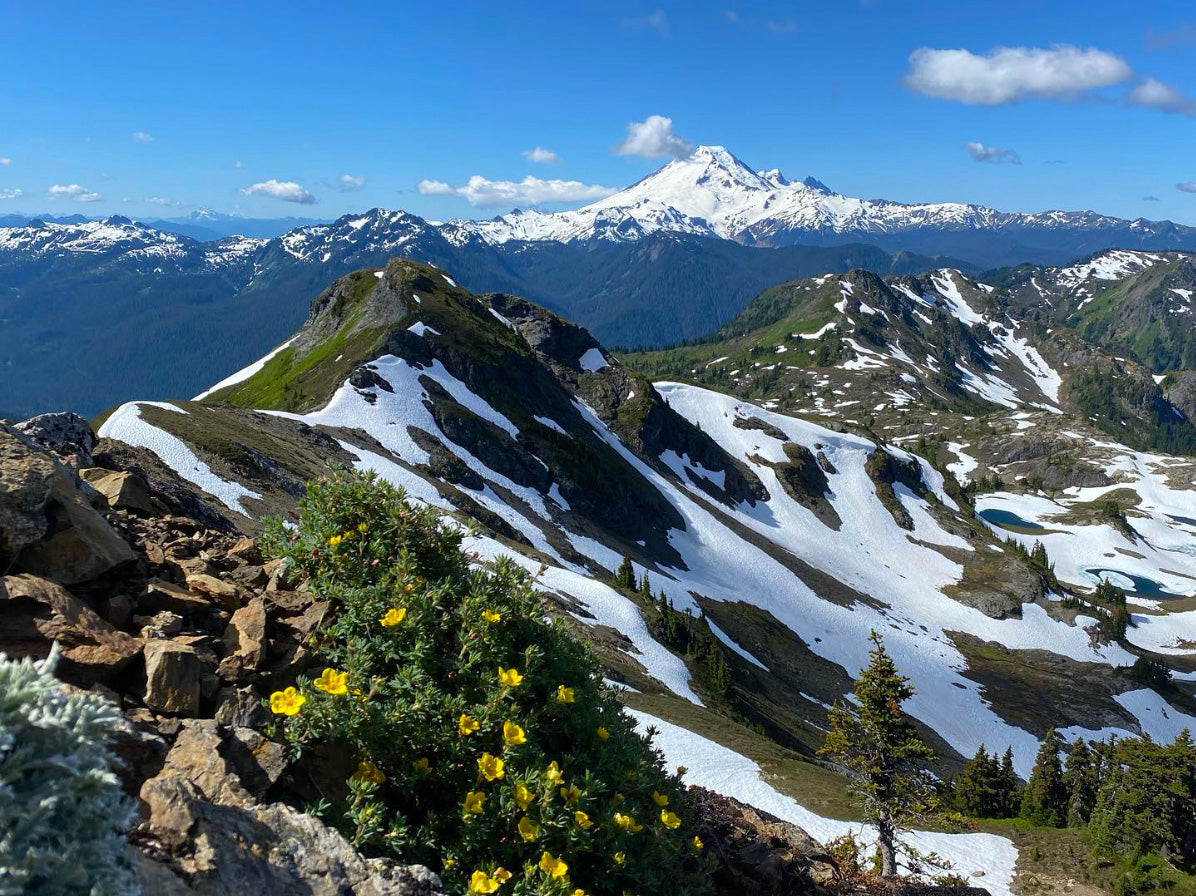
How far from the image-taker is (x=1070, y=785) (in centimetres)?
5012

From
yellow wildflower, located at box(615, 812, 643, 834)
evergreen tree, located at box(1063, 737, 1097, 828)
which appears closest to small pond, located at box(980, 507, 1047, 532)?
evergreen tree, located at box(1063, 737, 1097, 828)

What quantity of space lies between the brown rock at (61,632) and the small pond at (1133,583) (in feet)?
614

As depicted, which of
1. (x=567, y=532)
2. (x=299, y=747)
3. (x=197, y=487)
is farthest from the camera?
(x=567, y=532)

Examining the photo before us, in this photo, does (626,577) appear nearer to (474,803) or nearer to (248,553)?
(248,553)

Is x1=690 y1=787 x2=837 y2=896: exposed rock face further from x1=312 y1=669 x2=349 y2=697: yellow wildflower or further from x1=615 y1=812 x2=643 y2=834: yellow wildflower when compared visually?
x1=312 y1=669 x2=349 y2=697: yellow wildflower

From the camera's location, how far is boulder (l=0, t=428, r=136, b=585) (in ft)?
22.2

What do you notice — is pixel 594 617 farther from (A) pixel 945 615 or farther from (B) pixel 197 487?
(A) pixel 945 615

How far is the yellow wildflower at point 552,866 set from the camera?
548 cm

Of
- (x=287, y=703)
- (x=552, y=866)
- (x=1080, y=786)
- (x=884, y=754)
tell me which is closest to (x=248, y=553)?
(x=287, y=703)

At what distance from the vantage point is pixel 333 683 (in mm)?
5895

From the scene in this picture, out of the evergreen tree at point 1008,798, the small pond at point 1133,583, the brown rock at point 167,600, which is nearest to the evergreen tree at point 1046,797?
the evergreen tree at point 1008,798

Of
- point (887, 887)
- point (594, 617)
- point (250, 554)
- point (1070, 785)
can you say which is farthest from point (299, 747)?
point (1070, 785)

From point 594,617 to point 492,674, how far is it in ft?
140

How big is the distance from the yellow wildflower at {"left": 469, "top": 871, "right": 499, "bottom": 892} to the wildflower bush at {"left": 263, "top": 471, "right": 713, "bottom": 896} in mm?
12
